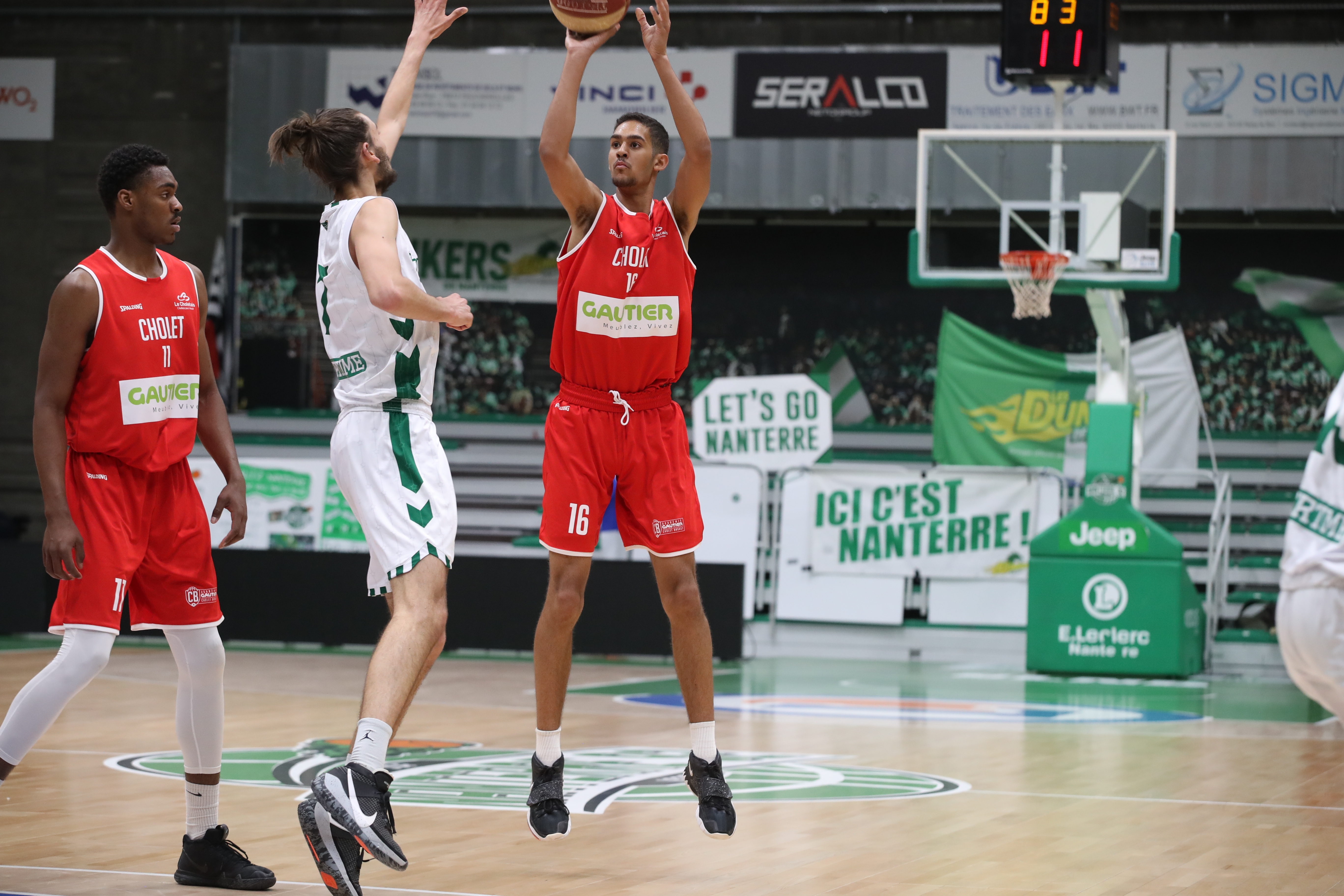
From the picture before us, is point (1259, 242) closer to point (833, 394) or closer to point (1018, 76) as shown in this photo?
point (833, 394)

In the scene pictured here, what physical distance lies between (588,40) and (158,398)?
5.29ft

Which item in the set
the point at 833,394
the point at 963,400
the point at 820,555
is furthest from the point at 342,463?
the point at 833,394

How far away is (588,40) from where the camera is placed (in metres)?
4.68

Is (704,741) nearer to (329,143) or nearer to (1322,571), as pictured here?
(1322,571)

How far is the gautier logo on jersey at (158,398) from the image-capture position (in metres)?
4.26

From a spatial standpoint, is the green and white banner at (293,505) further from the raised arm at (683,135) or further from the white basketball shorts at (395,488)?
the white basketball shorts at (395,488)

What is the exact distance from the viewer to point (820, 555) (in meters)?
14.4

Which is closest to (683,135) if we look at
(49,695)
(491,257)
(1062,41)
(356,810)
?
(356,810)

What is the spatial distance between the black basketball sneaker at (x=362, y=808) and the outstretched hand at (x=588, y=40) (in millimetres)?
2134

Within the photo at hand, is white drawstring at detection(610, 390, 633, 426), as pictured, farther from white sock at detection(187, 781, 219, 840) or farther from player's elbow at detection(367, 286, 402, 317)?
white sock at detection(187, 781, 219, 840)

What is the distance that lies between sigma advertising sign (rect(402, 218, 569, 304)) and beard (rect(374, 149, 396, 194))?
13782mm

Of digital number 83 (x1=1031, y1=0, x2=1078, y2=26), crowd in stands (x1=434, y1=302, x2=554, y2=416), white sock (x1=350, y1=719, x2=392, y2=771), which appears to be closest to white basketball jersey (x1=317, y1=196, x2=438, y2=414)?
white sock (x1=350, y1=719, x2=392, y2=771)

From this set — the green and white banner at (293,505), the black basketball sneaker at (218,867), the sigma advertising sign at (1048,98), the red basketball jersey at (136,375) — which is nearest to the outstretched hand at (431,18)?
the red basketball jersey at (136,375)

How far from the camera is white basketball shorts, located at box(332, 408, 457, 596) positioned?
412cm
